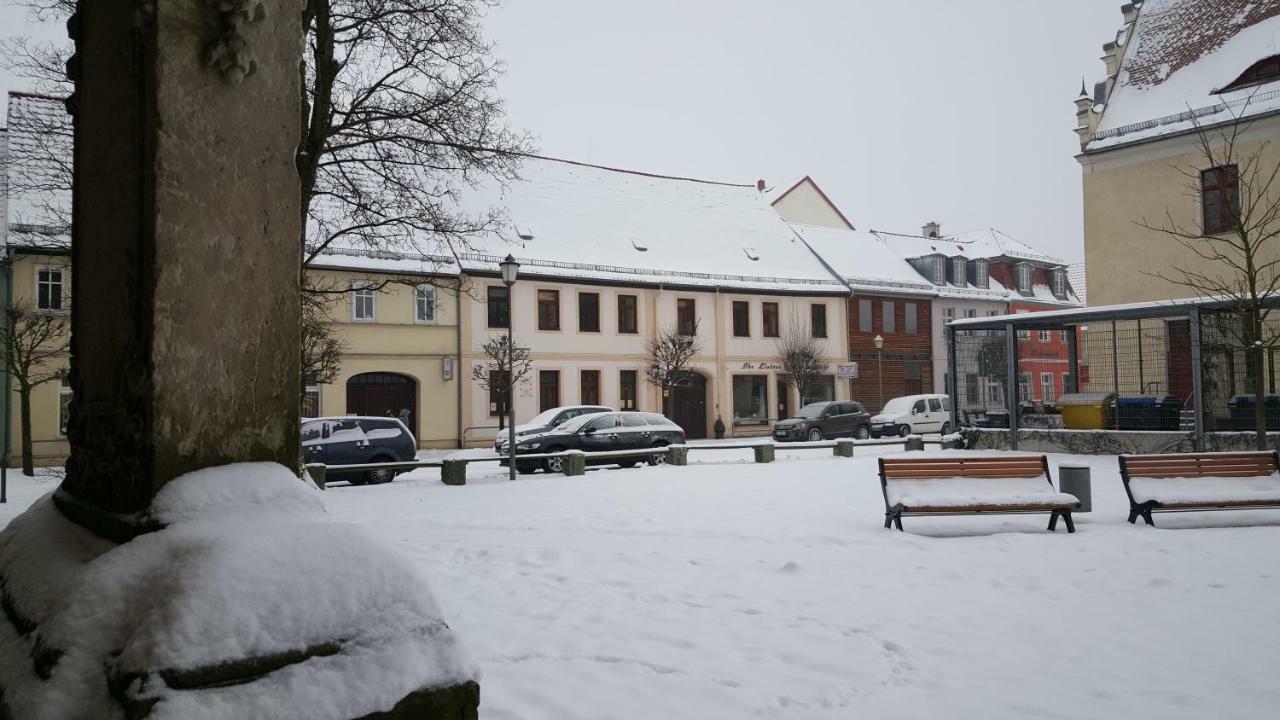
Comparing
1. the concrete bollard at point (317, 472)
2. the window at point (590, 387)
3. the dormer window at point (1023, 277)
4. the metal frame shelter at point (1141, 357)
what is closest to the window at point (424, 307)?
the window at point (590, 387)

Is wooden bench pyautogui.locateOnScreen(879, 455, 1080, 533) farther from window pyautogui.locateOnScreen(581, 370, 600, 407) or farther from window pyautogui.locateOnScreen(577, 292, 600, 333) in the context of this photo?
window pyautogui.locateOnScreen(577, 292, 600, 333)

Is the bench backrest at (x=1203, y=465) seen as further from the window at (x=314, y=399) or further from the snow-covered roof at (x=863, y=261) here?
the snow-covered roof at (x=863, y=261)

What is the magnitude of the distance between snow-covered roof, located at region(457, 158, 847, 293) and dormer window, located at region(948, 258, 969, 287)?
29.3ft

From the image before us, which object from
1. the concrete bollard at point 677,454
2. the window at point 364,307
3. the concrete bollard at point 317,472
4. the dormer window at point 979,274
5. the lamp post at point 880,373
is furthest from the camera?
the dormer window at point 979,274

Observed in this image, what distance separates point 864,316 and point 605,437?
22.4 m

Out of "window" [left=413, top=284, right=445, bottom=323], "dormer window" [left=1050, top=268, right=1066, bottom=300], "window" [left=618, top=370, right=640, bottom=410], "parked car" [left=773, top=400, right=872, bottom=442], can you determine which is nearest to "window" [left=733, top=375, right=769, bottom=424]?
"window" [left=618, top=370, right=640, bottom=410]

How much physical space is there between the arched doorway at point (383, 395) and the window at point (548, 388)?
482cm

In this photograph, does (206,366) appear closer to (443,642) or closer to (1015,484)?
(443,642)

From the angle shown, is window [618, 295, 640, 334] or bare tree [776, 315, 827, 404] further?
bare tree [776, 315, 827, 404]

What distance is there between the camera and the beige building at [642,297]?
105ft

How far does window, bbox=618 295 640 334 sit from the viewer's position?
34250 mm

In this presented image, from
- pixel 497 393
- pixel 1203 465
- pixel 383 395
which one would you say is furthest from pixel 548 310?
pixel 1203 465

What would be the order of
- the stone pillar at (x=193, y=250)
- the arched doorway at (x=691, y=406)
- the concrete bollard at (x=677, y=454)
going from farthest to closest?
the arched doorway at (x=691, y=406) < the concrete bollard at (x=677, y=454) < the stone pillar at (x=193, y=250)

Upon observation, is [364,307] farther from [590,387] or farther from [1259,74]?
[1259,74]
